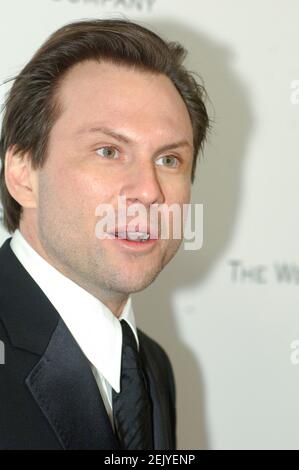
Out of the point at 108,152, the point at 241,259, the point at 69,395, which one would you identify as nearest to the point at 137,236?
the point at 108,152

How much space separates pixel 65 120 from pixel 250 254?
570mm

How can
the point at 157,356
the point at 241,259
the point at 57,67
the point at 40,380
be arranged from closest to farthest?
the point at 40,380 < the point at 57,67 < the point at 157,356 < the point at 241,259

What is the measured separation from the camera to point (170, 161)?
997 mm

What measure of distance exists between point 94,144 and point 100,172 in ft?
0.13

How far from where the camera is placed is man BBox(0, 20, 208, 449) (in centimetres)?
86

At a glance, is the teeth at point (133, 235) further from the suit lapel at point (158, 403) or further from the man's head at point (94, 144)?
the suit lapel at point (158, 403)

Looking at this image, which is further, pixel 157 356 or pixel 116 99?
pixel 157 356

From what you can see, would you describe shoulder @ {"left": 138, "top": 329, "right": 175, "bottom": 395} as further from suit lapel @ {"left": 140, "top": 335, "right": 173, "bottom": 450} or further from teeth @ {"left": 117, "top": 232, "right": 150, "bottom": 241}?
teeth @ {"left": 117, "top": 232, "right": 150, "bottom": 241}

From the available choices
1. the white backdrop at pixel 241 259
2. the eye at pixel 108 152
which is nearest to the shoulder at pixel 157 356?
the white backdrop at pixel 241 259

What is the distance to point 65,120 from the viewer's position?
940 millimetres

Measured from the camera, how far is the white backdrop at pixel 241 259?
1342 mm

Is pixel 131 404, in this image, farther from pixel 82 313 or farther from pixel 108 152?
pixel 108 152

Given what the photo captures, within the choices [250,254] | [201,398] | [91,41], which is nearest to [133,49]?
[91,41]

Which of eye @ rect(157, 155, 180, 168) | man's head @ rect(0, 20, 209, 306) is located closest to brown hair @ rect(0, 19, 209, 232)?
man's head @ rect(0, 20, 209, 306)
